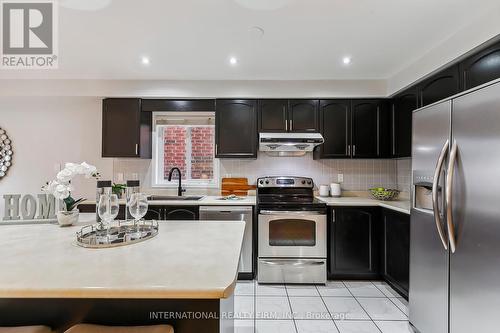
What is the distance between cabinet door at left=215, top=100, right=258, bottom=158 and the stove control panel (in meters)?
0.34

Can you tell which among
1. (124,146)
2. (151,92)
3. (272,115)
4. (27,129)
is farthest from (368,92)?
(27,129)

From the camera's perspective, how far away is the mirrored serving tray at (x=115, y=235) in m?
1.23

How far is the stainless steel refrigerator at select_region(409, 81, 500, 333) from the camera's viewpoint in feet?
4.17

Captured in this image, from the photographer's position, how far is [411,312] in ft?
6.34

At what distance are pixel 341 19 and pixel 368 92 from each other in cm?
145

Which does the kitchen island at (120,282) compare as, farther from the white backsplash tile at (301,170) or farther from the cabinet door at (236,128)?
the white backsplash tile at (301,170)

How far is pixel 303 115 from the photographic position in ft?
10.5

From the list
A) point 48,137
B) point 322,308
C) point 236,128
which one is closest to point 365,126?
point 236,128

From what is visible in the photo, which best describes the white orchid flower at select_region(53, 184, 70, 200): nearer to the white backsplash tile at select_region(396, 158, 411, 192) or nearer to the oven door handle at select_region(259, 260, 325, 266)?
the oven door handle at select_region(259, 260, 325, 266)

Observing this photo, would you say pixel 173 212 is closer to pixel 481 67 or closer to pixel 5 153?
pixel 5 153

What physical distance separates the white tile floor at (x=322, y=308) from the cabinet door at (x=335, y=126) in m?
1.57

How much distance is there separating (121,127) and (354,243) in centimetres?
312

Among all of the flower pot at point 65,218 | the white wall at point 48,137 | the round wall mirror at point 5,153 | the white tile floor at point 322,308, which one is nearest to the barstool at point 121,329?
the flower pot at point 65,218

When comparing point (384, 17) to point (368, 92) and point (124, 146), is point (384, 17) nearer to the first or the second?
point (368, 92)
